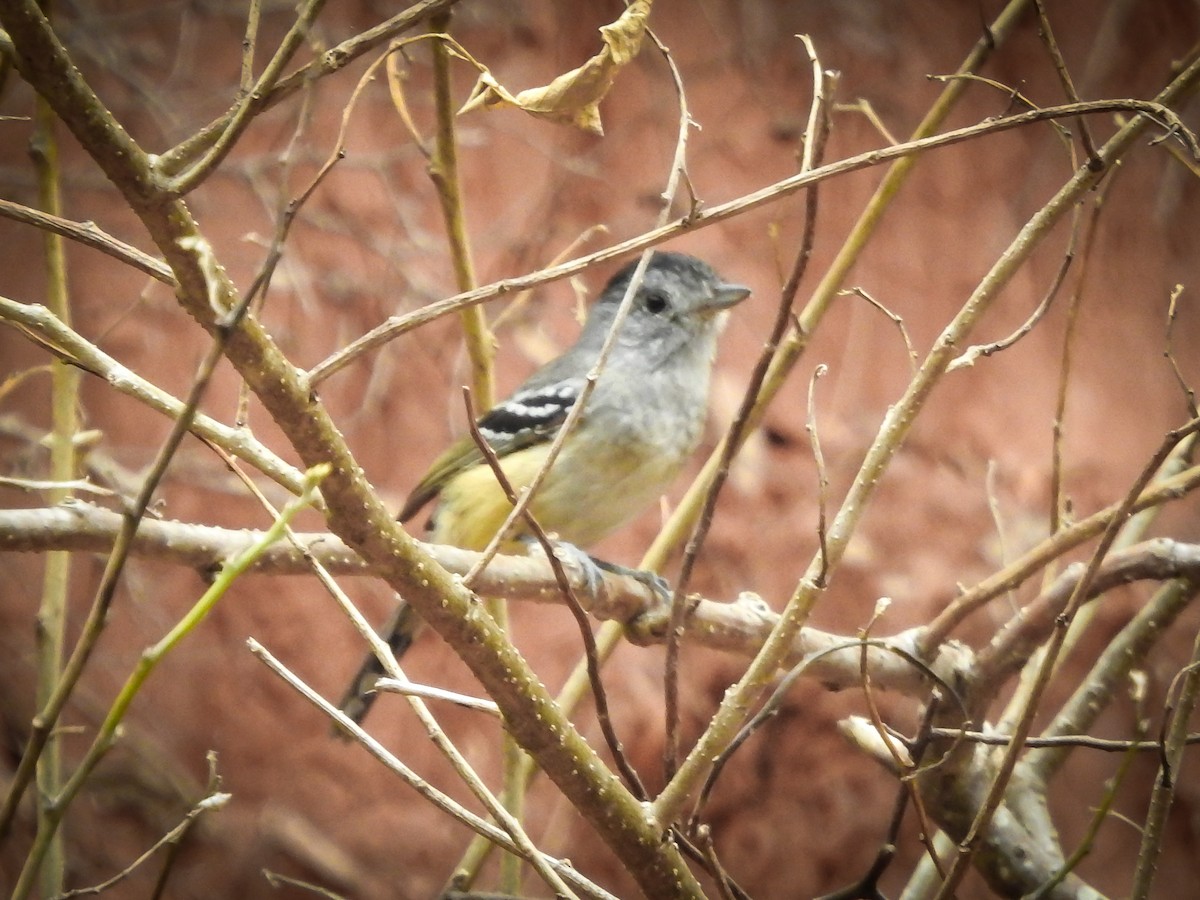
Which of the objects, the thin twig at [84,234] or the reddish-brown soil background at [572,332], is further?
the reddish-brown soil background at [572,332]

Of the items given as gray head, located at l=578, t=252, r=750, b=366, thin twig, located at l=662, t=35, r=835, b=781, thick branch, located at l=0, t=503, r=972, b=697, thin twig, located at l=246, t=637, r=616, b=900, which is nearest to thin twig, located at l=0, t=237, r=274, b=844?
thin twig, located at l=246, t=637, r=616, b=900

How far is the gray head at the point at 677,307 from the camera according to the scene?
225 centimetres

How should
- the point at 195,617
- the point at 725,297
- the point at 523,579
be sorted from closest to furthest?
the point at 195,617
the point at 523,579
the point at 725,297

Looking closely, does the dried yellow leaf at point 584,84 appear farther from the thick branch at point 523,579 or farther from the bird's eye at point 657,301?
the bird's eye at point 657,301

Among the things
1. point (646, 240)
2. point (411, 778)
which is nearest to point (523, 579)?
point (411, 778)

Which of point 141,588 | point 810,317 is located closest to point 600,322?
point 810,317

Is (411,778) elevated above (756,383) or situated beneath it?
situated beneath

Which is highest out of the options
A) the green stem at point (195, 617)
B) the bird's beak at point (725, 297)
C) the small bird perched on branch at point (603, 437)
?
the bird's beak at point (725, 297)

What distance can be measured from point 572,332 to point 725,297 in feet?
3.12

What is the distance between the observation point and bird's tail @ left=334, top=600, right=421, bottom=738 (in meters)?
2.06

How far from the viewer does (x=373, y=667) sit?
2092 mm

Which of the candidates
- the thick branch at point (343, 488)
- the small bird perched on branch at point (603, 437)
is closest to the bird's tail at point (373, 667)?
the small bird perched on branch at point (603, 437)

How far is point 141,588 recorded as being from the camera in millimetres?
2729

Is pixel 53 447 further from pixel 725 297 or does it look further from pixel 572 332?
pixel 572 332
